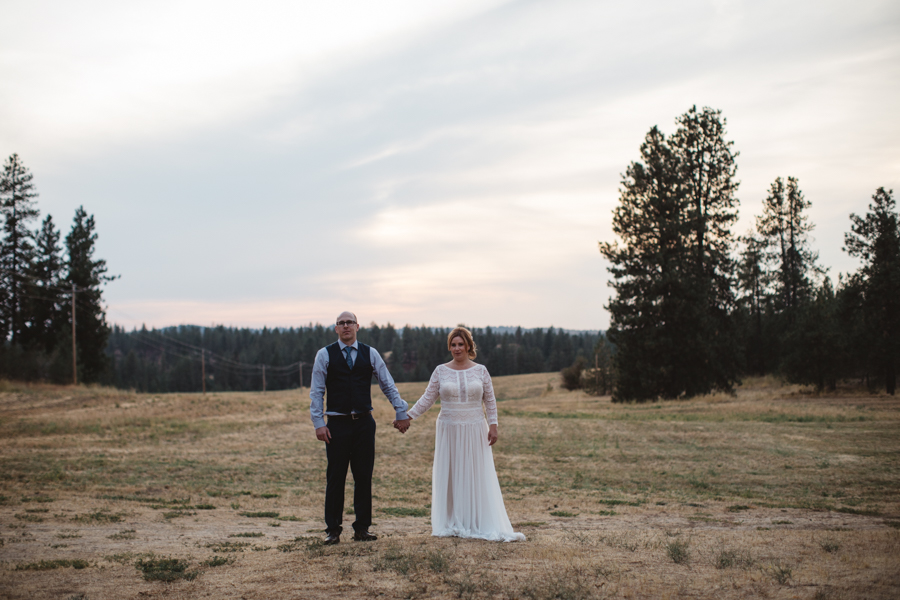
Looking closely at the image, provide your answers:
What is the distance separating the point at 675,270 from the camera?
37.5m

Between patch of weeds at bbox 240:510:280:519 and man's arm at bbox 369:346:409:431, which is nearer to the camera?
man's arm at bbox 369:346:409:431

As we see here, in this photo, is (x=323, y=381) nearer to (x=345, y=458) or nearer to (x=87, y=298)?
(x=345, y=458)

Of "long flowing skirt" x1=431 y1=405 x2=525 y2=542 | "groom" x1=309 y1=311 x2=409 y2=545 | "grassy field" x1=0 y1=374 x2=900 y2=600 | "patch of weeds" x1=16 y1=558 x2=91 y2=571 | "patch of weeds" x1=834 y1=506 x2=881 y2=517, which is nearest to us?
"grassy field" x1=0 y1=374 x2=900 y2=600

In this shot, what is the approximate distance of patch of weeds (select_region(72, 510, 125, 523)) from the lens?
970 centimetres

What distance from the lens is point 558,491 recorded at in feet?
44.0

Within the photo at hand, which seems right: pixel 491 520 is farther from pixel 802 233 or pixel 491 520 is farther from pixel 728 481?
pixel 802 233

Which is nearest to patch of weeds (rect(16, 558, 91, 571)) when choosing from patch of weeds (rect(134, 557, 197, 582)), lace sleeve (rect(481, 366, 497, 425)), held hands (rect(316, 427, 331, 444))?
patch of weeds (rect(134, 557, 197, 582))

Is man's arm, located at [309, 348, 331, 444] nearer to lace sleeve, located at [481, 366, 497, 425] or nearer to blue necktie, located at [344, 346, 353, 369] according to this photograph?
blue necktie, located at [344, 346, 353, 369]

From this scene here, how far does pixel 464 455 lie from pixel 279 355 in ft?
424

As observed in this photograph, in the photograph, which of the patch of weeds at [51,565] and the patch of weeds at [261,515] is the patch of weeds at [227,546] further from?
the patch of weeds at [261,515]

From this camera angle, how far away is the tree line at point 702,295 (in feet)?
117

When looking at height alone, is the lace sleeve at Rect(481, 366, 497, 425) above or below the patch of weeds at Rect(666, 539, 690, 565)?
above

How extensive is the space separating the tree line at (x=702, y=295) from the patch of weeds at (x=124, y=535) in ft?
111

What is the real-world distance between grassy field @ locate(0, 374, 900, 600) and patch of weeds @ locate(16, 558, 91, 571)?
0.03 m
